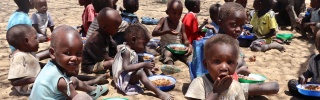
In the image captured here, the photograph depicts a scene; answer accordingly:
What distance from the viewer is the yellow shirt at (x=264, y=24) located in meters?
5.78

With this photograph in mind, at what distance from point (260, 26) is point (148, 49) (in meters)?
2.19

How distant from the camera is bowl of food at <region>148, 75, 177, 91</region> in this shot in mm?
3796

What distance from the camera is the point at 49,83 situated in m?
2.56

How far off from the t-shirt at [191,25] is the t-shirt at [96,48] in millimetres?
1553

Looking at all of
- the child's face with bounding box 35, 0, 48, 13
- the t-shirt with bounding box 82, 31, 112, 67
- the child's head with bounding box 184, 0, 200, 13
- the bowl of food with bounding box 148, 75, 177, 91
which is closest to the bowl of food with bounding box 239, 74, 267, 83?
the bowl of food with bounding box 148, 75, 177, 91

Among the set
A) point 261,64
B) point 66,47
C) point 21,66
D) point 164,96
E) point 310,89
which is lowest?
point 261,64

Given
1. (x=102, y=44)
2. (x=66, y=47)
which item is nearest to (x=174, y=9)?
(x=102, y=44)

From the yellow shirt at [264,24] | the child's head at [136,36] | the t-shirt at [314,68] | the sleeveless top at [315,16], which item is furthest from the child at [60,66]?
the sleeveless top at [315,16]

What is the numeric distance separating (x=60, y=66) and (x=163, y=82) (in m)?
1.60

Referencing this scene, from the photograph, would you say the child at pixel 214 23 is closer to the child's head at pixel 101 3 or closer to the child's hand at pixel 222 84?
the child's head at pixel 101 3

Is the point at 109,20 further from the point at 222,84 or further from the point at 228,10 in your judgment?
the point at 222,84

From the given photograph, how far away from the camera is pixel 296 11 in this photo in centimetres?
818

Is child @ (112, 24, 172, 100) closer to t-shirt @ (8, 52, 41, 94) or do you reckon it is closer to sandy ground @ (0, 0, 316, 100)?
sandy ground @ (0, 0, 316, 100)

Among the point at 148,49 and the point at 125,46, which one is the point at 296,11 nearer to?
the point at 148,49
